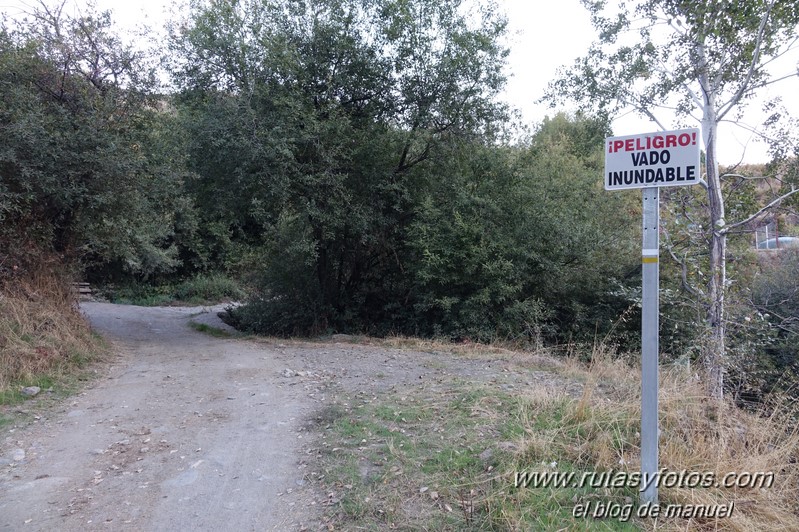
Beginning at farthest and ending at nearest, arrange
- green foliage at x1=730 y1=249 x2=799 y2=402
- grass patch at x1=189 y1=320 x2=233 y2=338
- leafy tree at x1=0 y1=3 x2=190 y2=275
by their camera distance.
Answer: grass patch at x1=189 y1=320 x2=233 y2=338
leafy tree at x1=0 y1=3 x2=190 y2=275
green foliage at x1=730 y1=249 x2=799 y2=402

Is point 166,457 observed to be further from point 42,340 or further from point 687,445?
point 42,340

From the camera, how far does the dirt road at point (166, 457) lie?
4.34m

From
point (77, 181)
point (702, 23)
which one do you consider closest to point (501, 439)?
point (702, 23)

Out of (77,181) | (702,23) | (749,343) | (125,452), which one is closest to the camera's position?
(125,452)

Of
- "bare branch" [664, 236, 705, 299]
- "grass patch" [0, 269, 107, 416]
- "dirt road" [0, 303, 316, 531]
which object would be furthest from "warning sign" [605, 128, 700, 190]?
"grass patch" [0, 269, 107, 416]

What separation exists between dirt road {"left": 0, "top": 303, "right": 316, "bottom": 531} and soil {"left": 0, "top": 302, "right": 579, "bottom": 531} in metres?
0.01

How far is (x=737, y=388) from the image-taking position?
21.5ft

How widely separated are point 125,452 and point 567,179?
1375 centimetres

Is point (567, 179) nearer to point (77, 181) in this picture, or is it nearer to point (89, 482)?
point (77, 181)

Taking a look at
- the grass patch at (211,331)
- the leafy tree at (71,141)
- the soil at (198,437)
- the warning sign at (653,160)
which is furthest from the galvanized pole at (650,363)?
the grass patch at (211,331)

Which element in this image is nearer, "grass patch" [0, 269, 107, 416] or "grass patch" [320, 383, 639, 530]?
"grass patch" [320, 383, 639, 530]

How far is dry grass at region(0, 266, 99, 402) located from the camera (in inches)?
321

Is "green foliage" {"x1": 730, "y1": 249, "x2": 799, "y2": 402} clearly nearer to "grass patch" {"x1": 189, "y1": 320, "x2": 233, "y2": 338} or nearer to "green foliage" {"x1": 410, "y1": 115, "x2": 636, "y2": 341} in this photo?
"green foliage" {"x1": 410, "y1": 115, "x2": 636, "y2": 341}

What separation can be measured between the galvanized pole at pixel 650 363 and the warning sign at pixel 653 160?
193 millimetres
